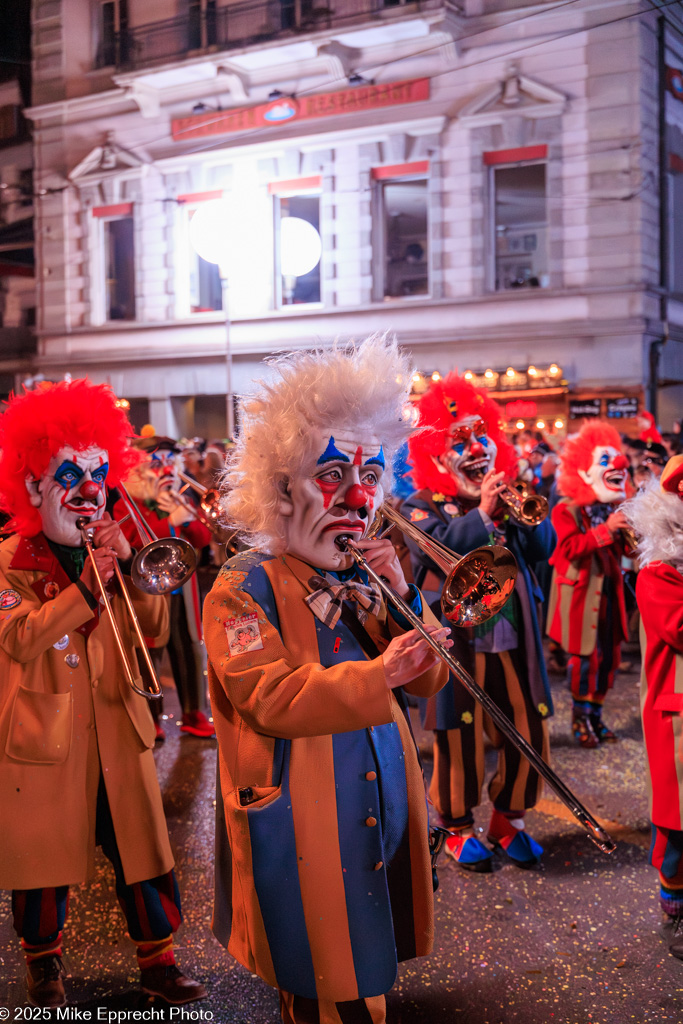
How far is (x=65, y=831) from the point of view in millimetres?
2918

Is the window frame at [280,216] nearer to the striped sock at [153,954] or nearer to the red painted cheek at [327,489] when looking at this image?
the striped sock at [153,954]

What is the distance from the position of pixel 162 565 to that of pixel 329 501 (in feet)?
3.73

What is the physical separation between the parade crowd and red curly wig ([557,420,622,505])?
62.6 inches

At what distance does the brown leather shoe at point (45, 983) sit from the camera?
3.04 meters

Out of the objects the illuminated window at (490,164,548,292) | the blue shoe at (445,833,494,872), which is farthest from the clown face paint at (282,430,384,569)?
the illuminated window at (490,164,548,292)

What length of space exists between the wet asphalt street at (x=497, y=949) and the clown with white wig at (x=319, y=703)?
96cm

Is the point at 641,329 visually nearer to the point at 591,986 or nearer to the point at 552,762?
the point at 552,762

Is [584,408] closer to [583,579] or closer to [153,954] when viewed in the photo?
[583,579]

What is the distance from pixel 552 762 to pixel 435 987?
243 cm

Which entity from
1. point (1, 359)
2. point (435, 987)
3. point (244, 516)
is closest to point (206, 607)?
point (244, 516)

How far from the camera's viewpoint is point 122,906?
3066 millimetres

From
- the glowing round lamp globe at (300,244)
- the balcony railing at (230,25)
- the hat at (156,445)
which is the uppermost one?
the glowing round lamp globe at (300,244)

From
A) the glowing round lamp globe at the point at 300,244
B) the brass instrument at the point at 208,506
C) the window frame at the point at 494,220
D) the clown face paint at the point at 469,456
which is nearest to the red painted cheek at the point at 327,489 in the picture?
the brass instrument at the point at 208,506

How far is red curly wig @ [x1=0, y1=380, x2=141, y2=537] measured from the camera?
3189mm
